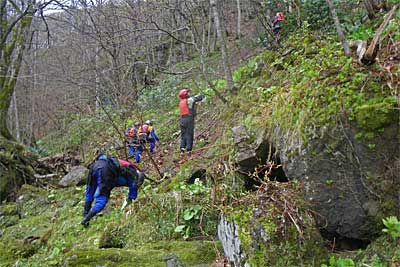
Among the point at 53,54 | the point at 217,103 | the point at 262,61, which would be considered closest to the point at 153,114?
the point at 217,103

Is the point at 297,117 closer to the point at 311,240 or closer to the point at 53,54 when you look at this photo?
the point at 311,240

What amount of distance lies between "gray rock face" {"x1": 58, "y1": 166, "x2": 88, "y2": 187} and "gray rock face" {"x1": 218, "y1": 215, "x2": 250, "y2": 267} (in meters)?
8.23

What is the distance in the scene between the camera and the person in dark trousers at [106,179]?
24.7 feet

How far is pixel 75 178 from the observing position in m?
12.3

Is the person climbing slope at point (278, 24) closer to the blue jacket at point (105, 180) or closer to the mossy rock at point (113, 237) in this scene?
the blue jacket at point (105, 180)

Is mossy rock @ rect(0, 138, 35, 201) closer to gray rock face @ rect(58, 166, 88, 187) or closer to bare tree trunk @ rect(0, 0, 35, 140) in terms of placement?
bare tree trunk @ rect(0, 0, 35, 140)

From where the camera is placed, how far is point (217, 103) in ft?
41.0

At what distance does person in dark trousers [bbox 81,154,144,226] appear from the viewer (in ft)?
24.7

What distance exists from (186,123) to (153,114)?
7294mm

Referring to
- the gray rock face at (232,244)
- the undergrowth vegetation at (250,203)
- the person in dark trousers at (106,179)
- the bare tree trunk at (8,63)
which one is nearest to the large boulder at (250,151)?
the undergrowth vegetation at (250,203)

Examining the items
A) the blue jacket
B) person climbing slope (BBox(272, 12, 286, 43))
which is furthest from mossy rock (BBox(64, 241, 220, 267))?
person climbing slope (BBox(272, 12, 286, 43))

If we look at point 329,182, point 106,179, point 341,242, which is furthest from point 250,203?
point 106,179

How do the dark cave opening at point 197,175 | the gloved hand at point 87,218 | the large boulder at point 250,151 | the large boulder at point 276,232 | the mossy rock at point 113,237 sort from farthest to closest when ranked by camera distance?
the gloved hand at point 87,218 → the dark cave opening at point 197,175 → the mossy rock at point 113,237 → the large boulder at point 250,151 → the large boulder at point 276,232

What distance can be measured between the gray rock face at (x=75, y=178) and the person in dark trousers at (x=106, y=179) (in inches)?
167
